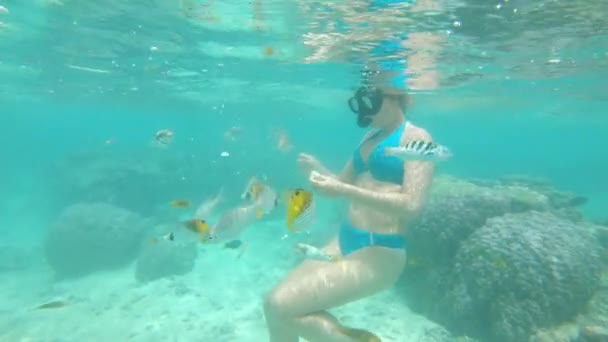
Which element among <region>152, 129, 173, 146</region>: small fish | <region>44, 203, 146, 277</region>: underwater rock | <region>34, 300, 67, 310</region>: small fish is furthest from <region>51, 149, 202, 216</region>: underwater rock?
<region>152, 129, 173, 146</region>: small fish

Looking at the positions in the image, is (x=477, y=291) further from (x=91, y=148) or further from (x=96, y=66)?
(x=91, y=148)

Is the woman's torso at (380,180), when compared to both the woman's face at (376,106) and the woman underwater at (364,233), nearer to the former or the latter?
the woman underwater at (364,233)

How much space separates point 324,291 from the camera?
4938 mm

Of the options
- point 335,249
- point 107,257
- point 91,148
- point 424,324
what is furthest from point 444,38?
point 91,148

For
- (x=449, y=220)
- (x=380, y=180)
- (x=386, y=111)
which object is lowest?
(x=449, y=220)

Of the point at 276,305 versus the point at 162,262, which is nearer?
the point at 276,305

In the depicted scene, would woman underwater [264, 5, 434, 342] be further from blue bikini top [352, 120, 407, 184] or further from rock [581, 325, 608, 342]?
rock [581, 325, 608, 342]

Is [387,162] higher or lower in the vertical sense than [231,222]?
higher

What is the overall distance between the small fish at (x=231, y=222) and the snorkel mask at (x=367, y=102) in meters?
2.10

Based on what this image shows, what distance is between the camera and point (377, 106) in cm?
547

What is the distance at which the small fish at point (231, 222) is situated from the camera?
5.78 m

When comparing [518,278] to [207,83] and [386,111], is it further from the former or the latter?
[207,83]

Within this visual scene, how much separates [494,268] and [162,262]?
11121 mm

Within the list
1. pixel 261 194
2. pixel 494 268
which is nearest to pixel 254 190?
pixel 261 194
